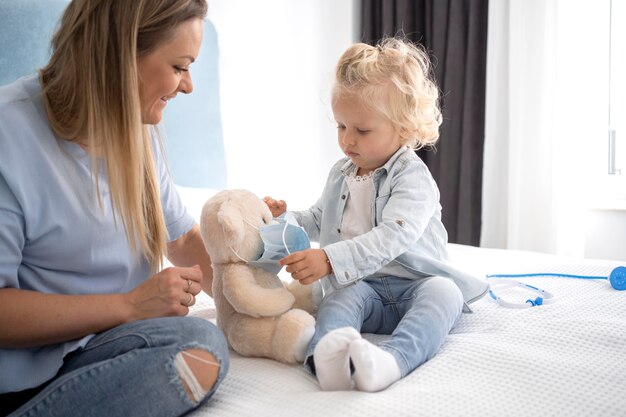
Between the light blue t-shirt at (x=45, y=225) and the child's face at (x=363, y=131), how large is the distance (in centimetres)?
58

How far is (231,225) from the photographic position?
1.15 metres

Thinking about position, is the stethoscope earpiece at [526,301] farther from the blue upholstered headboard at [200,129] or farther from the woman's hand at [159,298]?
the blue upholstered headboard at [200,129]

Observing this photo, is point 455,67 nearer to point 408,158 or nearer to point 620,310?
point 408,158

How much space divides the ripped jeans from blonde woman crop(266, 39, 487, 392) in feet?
0.74

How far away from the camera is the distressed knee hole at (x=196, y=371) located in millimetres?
911

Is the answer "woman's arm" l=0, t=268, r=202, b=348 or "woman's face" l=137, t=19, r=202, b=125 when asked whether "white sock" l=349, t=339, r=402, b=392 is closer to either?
"woman's arm" l=0, t=268, r=202, b=348

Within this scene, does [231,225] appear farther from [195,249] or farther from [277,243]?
[195,249]

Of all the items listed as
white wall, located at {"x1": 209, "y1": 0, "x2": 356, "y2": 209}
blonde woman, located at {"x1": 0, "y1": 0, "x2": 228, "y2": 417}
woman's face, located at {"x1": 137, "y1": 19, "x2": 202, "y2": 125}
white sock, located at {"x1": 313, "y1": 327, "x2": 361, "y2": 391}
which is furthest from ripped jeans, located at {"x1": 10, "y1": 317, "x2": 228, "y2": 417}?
white wall, located at {"x1": 209, "y1": 0, "x2": 356, "y2": 209}

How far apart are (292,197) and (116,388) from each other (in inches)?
84.4

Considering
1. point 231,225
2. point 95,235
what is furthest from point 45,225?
point 231,225

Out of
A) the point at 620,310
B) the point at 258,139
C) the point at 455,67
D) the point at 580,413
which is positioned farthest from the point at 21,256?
the point at 455,67

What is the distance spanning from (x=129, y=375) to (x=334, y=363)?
0.30 metres

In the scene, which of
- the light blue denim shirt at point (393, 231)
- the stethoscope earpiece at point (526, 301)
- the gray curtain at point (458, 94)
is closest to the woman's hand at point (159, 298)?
the light blue denim shirt at point (393, 231)

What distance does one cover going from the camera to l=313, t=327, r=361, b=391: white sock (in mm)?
985
